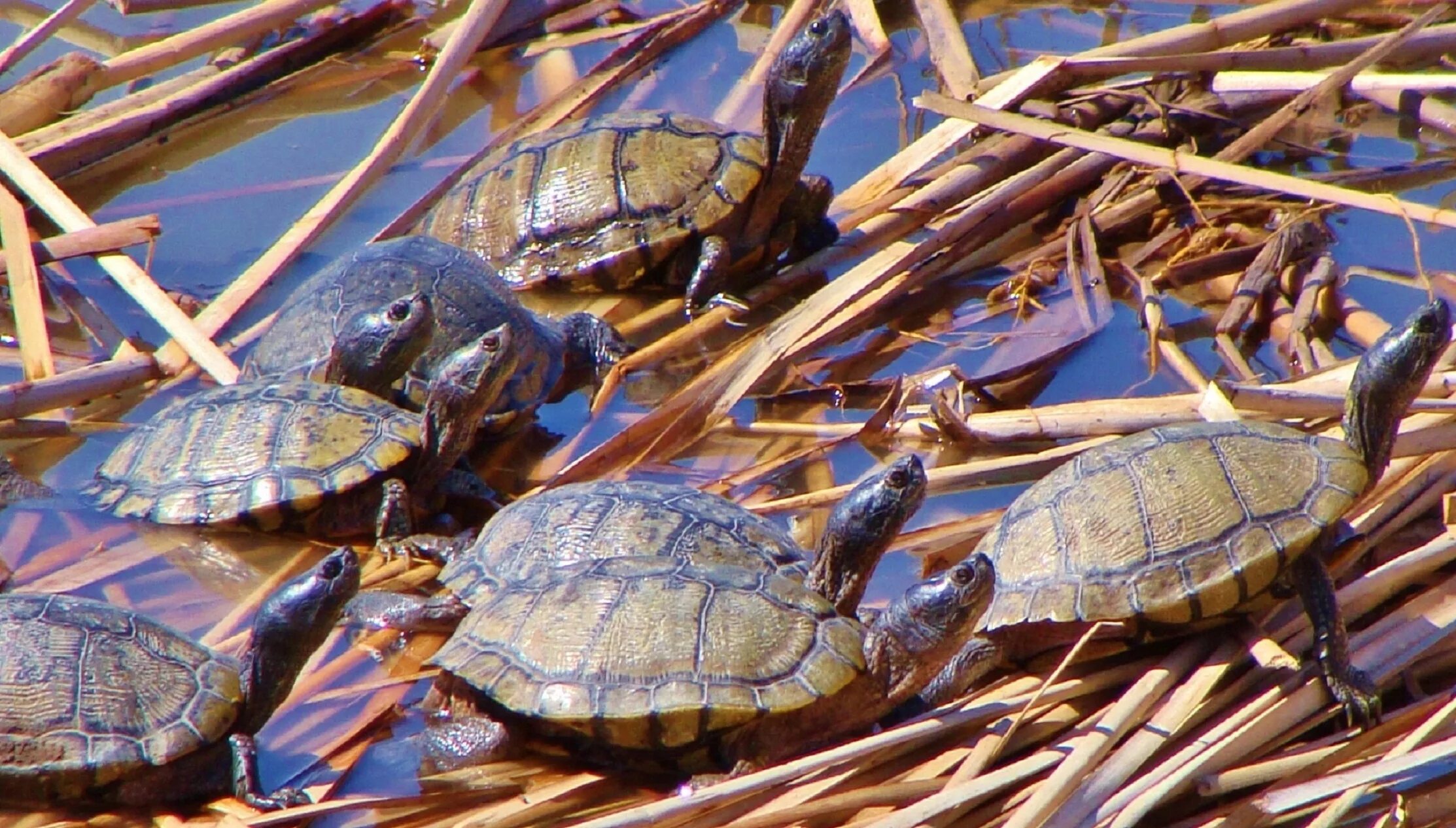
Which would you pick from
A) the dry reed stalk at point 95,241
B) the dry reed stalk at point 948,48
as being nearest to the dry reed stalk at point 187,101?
the dry reed stalk at point 95,241

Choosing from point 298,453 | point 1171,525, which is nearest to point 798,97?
point 298,453

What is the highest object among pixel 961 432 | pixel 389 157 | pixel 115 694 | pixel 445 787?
pixel 389 157

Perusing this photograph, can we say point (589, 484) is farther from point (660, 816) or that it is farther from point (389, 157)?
point (389, 157)

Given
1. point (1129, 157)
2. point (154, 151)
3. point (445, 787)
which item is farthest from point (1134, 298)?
point (154, 151)

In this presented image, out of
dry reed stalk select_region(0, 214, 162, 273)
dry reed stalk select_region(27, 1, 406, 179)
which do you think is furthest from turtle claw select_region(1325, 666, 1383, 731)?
dry reed stalk select_region(27, 1, 406, 179)

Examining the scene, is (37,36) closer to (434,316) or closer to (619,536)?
(434,316)

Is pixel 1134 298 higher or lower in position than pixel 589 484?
lower
